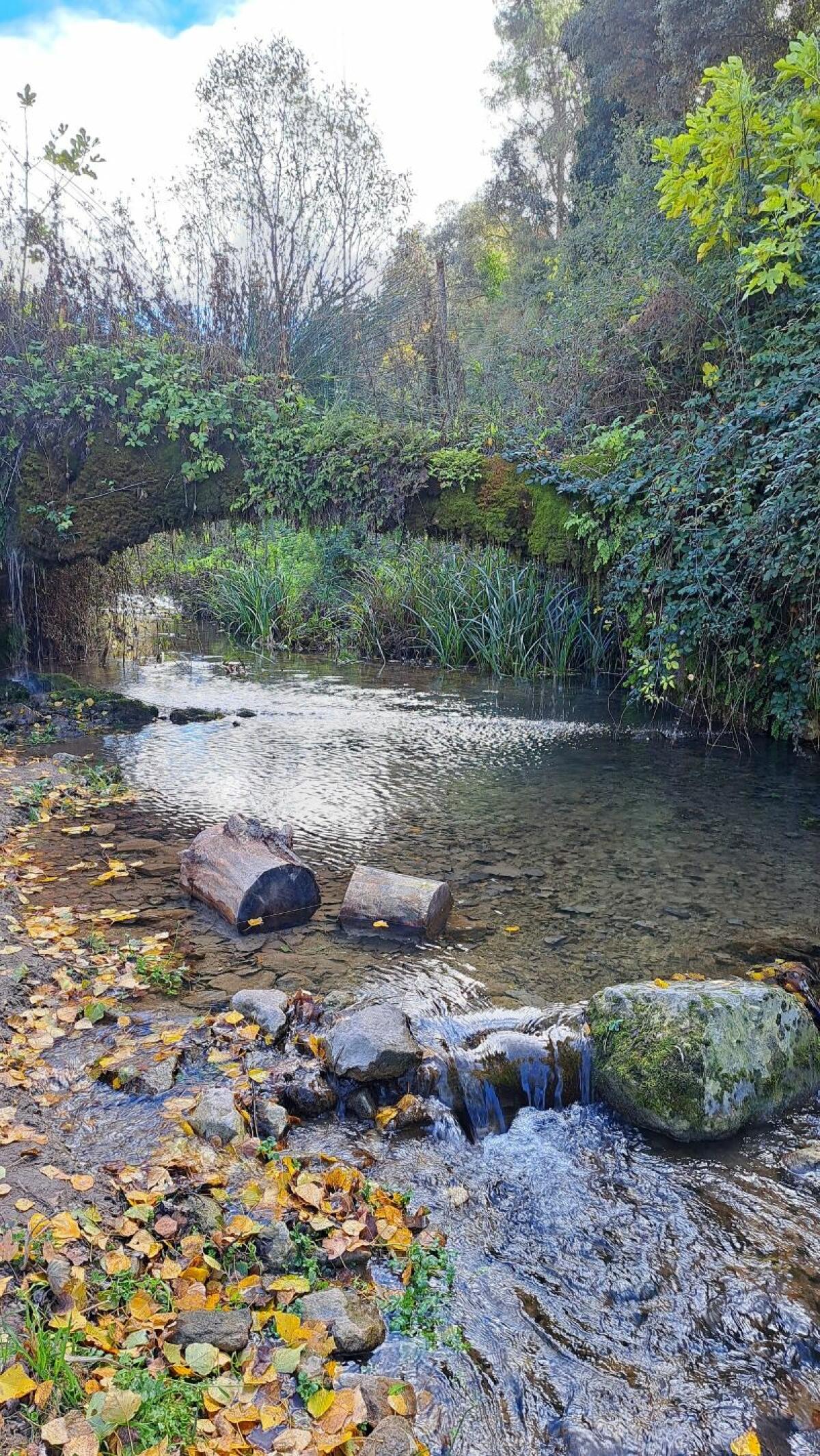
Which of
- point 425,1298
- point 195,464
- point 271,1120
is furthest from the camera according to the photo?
→ point 195,464

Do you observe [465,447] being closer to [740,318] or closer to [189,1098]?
[740,318]

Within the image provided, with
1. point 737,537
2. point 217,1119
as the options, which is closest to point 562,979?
point 217,1119

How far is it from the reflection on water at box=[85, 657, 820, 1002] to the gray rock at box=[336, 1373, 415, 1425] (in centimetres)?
178

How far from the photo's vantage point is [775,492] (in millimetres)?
6828

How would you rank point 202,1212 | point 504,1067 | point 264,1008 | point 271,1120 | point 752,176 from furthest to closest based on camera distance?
point 752,176
point 264,1008
point 504,1067
point 271,1120
point 202,1212

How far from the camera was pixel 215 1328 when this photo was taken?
6.48 ft

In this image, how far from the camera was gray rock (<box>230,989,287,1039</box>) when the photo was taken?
330cm

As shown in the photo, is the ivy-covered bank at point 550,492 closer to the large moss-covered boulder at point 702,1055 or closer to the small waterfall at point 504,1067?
the large moss-covered boulder at point 702,1055

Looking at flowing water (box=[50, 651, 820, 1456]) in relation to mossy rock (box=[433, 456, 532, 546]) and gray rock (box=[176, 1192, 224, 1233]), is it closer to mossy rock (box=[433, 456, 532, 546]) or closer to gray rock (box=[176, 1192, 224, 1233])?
gray rock (box=[176, 1192, 224, 1233])

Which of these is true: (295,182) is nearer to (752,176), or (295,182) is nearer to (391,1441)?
(752,176)

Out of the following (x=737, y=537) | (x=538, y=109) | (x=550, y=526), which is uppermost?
(x=538, y=109)

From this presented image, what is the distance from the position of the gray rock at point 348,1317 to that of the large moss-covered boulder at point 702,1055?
1.23 metres

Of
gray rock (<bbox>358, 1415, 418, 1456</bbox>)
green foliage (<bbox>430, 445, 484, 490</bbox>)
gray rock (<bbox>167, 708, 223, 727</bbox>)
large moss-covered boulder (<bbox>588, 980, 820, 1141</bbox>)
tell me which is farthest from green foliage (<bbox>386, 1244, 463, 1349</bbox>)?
green foliage (<bbox>430, 445, 484, 490</bbox>)

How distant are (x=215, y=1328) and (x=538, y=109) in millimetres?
33421
